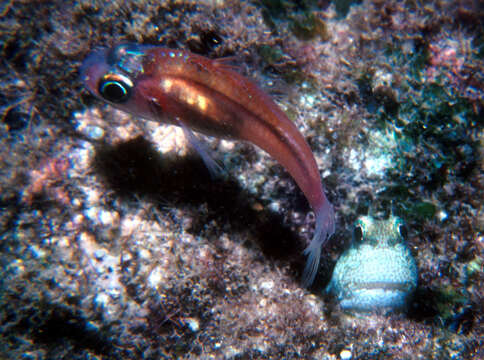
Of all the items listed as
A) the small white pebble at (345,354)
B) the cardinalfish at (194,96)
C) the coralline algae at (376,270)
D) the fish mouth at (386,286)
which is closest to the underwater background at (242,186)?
the small white pebble at (345,354)

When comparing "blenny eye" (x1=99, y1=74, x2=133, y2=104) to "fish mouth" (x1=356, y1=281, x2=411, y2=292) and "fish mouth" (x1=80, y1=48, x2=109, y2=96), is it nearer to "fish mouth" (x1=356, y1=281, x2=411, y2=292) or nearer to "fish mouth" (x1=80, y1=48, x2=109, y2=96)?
"fish mouth" (x1=80, y1=48, x2=109, y2=96)

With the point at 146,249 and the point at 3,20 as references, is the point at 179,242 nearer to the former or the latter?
the point at 146,249

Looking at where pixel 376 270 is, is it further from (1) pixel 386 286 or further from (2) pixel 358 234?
(2) pixel 358 234

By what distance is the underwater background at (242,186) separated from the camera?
2.74 metres

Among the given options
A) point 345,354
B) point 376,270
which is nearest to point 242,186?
point 376,270

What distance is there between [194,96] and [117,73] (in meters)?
0.63

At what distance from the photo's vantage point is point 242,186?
317cm

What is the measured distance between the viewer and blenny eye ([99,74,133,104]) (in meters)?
2.15

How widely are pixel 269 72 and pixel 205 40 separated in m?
0.83

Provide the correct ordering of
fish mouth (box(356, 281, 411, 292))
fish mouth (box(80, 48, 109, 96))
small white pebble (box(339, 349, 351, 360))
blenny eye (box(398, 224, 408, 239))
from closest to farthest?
fish mouth (box(80, 48, 109, 96)), small white pebble (box(339, 349, 351, 360)), fish mouth (box(356, 281, 411, 292)), blenny eye (box(398, 224, 408, 239))

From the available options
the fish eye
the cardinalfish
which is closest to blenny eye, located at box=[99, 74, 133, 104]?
the cardinalfish

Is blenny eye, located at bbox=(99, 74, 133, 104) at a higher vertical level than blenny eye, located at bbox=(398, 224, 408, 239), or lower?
higher

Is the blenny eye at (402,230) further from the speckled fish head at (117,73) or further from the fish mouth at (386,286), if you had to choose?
the speckled fish head at (117,73)

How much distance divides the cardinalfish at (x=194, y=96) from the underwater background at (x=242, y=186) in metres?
0.48
